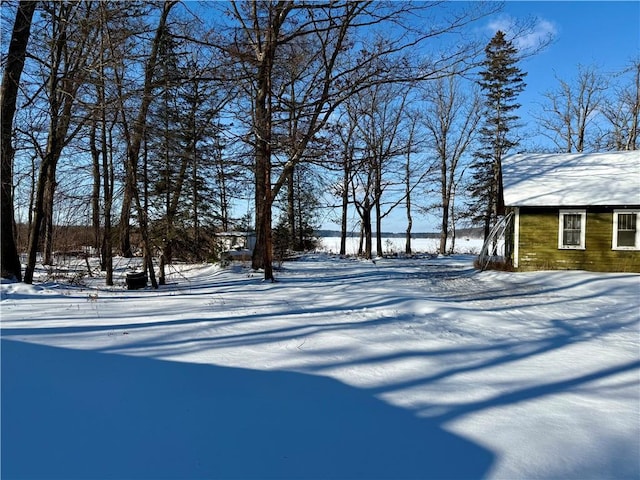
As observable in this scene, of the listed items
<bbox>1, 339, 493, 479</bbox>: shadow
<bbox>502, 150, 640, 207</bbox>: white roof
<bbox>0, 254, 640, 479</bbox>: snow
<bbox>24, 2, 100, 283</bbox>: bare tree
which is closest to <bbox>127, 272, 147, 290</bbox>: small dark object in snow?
<bbox>24, 2, 100, 283</bbox>: bare tree

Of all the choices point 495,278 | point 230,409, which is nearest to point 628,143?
point 495,278

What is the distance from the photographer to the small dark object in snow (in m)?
10.0

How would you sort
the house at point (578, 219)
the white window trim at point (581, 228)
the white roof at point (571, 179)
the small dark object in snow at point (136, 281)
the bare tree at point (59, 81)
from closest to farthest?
the bare tree at point (59, 81) → the small dark object in snow at point (136, 281) → the house at point (578, 219) → the white roof at point (571, 179) → the white window trim at point (581, 228)

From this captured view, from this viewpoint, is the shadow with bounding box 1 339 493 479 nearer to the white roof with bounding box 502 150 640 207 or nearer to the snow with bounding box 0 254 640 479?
the snow with bounding box 0 254 640 479

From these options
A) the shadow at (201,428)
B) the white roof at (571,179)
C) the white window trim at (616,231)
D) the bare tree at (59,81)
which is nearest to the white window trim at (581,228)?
the white roof at (571,179)

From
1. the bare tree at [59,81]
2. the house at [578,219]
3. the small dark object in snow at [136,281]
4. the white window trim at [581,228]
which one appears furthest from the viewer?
the white window trim at [581,228]

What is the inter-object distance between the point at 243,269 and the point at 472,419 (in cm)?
1166

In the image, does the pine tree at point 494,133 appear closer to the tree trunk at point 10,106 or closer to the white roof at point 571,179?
the white roof at point 571,179

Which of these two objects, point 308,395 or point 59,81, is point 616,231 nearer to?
point 308,395

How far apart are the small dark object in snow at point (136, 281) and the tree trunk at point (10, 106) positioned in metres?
2.29

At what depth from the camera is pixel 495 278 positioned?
12.4 meters

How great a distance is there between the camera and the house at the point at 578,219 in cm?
1277

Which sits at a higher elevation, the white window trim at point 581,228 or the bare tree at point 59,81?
the bare tree at point 59,81

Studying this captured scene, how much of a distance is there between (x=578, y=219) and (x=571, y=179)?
2110mm
